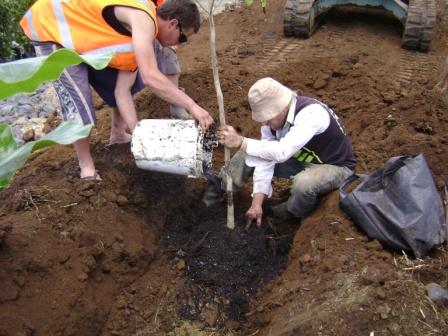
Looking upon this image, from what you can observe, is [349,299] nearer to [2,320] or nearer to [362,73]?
[2,320]

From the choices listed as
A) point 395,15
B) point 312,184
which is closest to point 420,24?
point 395,15

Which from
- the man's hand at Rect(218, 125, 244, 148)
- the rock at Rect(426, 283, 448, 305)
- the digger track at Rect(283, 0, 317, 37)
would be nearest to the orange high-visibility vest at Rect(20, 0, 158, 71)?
the man's hand at Rect(218, 125, 244, 148)

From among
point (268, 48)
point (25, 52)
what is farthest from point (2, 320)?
point (25, 52)

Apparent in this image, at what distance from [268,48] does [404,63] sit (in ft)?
4.86

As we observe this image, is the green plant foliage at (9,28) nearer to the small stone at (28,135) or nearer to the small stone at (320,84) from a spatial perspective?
the small stone at (28,135)

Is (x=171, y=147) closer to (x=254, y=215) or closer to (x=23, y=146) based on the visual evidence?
(x=254, y=215)

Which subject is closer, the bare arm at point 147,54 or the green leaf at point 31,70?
the green leaf at point 31,70

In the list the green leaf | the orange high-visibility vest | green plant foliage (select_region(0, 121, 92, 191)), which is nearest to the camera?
the green leaf

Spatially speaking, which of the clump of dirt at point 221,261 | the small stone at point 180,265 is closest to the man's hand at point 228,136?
the clump of dirt at point 221,261

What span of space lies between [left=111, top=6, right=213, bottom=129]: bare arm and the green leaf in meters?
1.01

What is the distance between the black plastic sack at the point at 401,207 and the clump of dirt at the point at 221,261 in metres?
0.64

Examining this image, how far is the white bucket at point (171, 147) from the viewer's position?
9.67 feet

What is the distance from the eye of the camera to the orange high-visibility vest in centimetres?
305

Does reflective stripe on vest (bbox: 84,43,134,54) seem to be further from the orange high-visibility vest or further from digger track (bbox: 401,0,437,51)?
digger track (bbox: 401,0,437,51)
